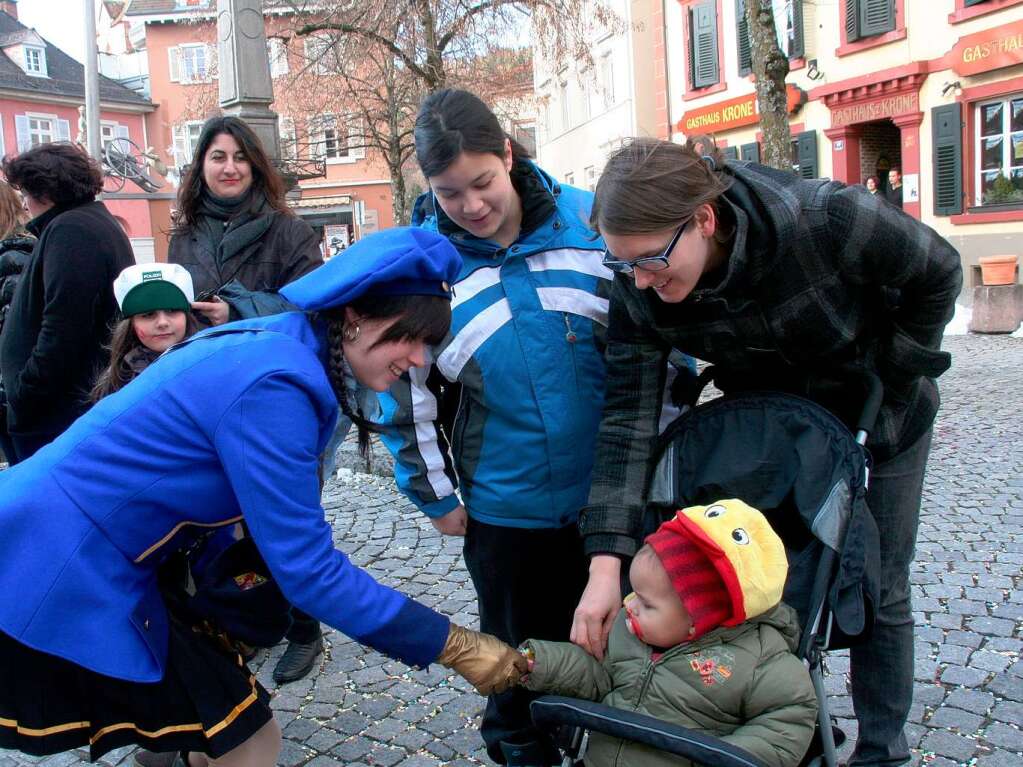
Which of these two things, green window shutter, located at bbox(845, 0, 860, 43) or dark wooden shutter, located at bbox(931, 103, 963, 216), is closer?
dark wooden shutter, located at bbox(931, 103, 963, 216)

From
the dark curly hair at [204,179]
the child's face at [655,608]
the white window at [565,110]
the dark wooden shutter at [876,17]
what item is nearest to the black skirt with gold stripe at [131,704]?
the child's face at [655,608]

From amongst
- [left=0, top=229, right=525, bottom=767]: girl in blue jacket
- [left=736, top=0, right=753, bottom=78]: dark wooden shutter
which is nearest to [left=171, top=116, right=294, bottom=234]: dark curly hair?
[left=0, top=229, right=525, bottom=767]: girl in blue jacket

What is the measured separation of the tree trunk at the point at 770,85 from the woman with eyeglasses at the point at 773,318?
6616mm

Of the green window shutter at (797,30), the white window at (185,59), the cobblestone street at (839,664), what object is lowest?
the cobblestone street at (839,664)

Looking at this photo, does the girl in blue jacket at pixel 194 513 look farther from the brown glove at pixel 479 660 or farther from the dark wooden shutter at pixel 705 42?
the dark wooden shutter at pixel 705 42

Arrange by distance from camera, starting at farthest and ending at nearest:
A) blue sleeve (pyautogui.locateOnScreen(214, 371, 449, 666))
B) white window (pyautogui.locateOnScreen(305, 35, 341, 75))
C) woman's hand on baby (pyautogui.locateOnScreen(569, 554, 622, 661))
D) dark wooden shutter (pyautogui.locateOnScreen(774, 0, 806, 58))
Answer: dark wooden shutter (pyautogui.locateOnScreen(774, 0, 806, 58)) < white window (pyautogui.locateOnScreen(305, 35, 341, 75)) < woman's hand on baby (pyautogui.locateOnScreen(569, 554, 622, 661)) < blue sleeve (pyautogui.locateOnScreen(214, 371, 449, 666))

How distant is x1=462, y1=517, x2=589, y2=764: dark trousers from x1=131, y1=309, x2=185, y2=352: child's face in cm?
130

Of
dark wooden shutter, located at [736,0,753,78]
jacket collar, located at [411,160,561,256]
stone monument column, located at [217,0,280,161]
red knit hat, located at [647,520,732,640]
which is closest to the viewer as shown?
red knit hat, located at [647,520,732,640]

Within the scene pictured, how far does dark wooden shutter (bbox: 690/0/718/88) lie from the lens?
20578 millimetres

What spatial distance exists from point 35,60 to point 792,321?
4693cm

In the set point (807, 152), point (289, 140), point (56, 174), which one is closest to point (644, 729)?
point (56, 174)

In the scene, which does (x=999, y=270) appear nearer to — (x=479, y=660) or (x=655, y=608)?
(x=655, y=608)

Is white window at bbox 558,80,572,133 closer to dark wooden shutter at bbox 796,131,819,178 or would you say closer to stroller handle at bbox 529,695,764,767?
dark wooden shutter at bbox 796,131,819,178

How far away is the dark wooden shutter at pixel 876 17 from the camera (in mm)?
16109
